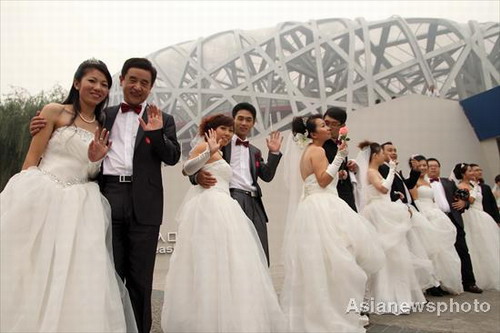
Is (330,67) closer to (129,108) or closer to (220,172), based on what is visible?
(220,172)

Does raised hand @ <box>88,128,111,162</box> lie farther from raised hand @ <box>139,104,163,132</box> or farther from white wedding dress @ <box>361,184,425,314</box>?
white wedding dress @ <box>361,184,425,314</box>

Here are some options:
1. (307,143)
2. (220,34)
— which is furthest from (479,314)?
(220,34)

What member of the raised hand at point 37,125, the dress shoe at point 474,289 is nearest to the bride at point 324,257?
the raised hand at point 37,125

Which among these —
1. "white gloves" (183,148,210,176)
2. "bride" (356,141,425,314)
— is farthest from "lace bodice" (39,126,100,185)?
"bride" (356,141,425,314)

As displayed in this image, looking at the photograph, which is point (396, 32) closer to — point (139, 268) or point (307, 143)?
point (307, 143)

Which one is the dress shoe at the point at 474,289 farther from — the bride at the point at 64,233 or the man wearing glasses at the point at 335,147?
the bride at the point at 64,233

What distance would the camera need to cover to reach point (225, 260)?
314 cm

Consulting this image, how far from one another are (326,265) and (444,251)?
10.5 ft

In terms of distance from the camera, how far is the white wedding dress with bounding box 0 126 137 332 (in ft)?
7.31

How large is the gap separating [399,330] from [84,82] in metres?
3.47

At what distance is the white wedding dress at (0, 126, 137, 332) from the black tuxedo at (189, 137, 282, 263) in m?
1.63

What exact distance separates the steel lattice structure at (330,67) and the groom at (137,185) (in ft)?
76.6

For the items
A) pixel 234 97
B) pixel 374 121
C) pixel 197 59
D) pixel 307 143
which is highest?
pixel 197 59

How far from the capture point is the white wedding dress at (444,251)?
582 centimetres
